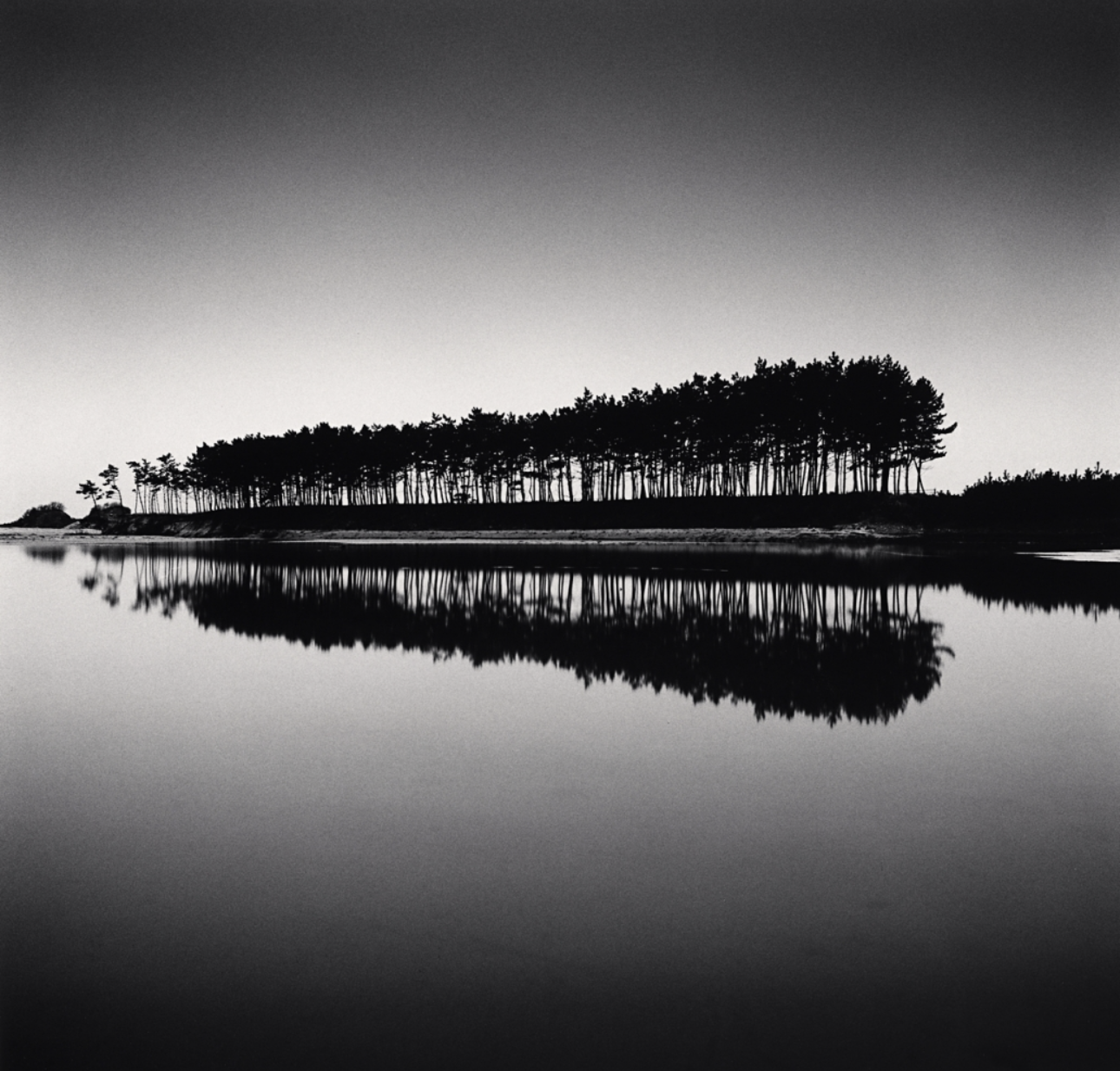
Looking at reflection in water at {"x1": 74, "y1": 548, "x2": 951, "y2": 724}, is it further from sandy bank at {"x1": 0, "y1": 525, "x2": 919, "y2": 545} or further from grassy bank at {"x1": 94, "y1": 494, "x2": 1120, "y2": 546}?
grassy bank at {"x1": 94, "y1": 494, "x2": 1120, "y2": 546}

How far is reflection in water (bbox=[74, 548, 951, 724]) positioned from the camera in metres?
10.8

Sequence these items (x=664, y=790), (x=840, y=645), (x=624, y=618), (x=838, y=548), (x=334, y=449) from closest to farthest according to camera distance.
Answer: (x=664, y=790)
(x=840, y=645)
(x=624, y=618)
(x=838, y=548)
(x=334, y=449)

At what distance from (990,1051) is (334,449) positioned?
125 meters

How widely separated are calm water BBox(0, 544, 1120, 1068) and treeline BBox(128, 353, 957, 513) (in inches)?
2720

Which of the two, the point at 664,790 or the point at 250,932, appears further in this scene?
the point at 664,790

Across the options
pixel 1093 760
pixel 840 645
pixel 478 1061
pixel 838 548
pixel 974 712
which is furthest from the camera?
pixel 838 548

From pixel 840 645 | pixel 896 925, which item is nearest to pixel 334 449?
pixel 840 645

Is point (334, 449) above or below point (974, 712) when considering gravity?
above

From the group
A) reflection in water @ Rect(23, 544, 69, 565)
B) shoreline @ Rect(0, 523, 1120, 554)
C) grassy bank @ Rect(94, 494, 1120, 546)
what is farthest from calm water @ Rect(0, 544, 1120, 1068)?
grassy bank @ Rect(94, 494, 1120, 546)

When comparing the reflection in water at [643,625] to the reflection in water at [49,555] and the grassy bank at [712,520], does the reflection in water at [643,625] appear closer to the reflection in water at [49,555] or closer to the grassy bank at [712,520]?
the reflection in water at [49,555]

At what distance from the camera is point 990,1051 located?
3438 mm

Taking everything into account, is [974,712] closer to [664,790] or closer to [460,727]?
[664,790]

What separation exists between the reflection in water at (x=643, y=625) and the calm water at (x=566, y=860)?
0.16 m

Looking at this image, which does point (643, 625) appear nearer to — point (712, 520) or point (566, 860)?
point (566, 860)
